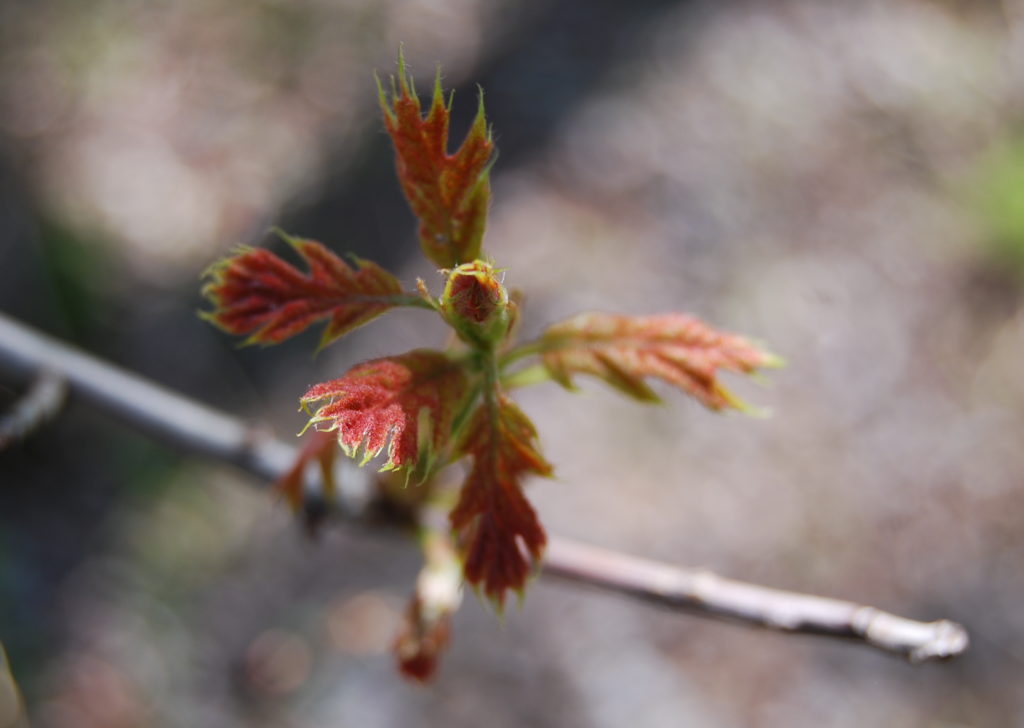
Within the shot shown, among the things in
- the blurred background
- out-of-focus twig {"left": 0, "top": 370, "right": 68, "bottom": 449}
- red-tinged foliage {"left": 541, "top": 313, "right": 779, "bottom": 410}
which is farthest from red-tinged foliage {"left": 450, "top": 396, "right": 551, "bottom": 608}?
the blurred background

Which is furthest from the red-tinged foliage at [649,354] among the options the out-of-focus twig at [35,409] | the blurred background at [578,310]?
the blurred background at [578,310]

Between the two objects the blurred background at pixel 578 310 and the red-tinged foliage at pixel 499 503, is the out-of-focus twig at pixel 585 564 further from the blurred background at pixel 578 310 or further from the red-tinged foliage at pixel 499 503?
the blurred background at pixel 578 310

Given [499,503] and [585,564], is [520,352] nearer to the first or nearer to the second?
[499,503]

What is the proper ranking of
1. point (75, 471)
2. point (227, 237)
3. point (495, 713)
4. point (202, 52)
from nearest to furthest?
point (495, 713) → point (75, 471) → point (227, 237) → point (202, 52)

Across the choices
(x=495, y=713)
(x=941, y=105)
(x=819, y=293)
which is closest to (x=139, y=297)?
(x=495, y=713)

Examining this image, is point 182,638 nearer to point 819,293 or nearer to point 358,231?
point 358,231

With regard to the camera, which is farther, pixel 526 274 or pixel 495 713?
pixel 526 274

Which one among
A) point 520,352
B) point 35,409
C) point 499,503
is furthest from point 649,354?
point 35,409
